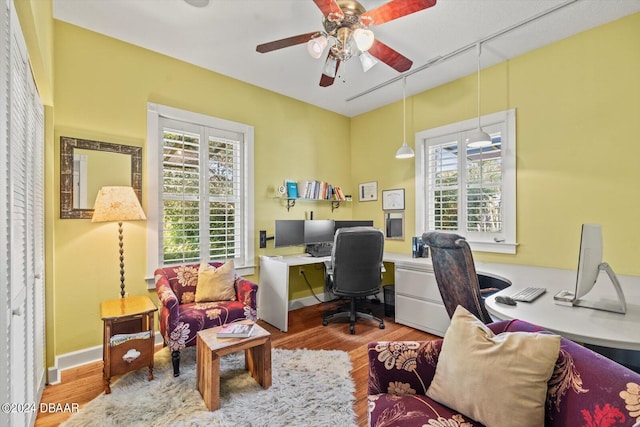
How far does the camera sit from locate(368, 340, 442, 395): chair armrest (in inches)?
51.4

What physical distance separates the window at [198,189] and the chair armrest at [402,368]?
2356 millimetres

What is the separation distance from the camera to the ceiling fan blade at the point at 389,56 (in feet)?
6.64

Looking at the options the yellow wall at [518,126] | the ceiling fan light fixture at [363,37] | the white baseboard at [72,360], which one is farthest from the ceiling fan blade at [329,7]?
the white baseboard at [72,360]

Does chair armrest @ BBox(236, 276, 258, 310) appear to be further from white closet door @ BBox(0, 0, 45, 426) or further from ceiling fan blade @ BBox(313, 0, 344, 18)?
ceiling fan blade @ BBox(313, 0, 344, 18)

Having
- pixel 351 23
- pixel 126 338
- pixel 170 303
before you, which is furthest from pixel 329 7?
pixel 126 338

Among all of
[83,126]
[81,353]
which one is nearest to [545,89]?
[83,126]

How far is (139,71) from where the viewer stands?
2.77m

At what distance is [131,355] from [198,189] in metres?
1.65

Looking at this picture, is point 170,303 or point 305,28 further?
point 305,28

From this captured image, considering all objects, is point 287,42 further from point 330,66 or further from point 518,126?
point 518,126

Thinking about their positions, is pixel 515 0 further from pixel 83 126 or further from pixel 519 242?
pixel 83 126

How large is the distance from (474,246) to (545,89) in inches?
66.3

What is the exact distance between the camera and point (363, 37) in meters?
1.75

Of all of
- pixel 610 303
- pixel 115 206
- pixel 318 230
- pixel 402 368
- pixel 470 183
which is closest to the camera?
pixel 402 368
